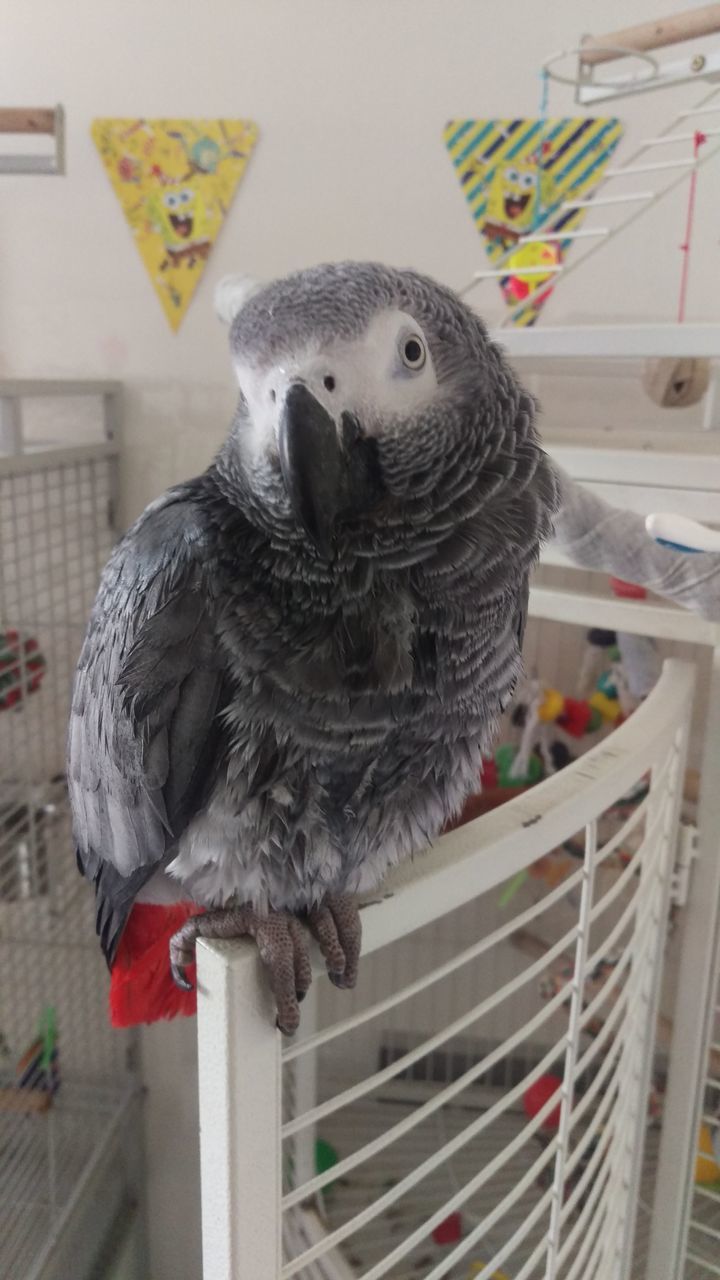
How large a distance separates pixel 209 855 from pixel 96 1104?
1302 mm

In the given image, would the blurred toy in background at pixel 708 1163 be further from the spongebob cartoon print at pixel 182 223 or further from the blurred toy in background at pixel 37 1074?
→ the spongebob cartoon print at pixel 182 223

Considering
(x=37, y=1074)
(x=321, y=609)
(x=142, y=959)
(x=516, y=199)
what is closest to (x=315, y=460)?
(x=321, y=609)

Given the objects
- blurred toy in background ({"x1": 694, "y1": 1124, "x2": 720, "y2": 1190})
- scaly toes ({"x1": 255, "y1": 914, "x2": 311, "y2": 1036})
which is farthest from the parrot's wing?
blurred toy in background ({"x1": 694, "y1": 1124, "x2": 720, "y2": 1190})

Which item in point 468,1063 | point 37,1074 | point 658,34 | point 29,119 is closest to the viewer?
point 658,34

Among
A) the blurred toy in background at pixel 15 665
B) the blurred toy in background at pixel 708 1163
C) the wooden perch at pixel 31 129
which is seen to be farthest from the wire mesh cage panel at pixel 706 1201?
the wooden perch at pixel 31 129

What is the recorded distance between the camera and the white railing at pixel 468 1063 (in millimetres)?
421

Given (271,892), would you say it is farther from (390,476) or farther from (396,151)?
(396,151)

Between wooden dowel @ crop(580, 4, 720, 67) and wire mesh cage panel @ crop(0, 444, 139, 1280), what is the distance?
894 millimetres

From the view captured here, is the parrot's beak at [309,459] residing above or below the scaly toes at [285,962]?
above

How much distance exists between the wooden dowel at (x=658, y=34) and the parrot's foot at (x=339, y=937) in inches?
36.8

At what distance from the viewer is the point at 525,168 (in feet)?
4.10

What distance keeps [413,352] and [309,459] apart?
11 centimetres

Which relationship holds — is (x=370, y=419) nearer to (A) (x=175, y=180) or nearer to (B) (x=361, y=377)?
(B) (x=361, y=377)

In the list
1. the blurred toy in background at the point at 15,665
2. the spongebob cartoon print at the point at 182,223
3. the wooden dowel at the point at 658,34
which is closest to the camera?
the wooden dowel at the point at 658,34
